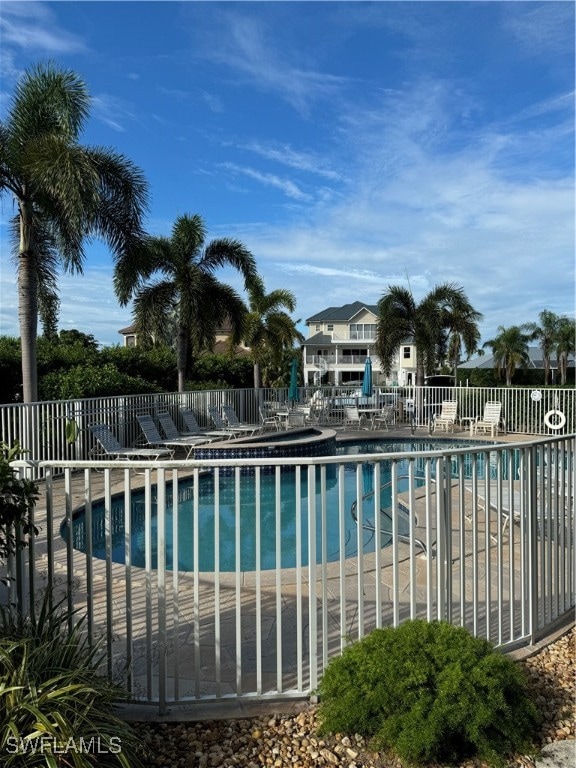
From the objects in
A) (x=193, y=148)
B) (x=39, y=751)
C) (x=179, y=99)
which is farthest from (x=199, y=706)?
(x=193, y=148)

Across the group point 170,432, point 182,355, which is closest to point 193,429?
point 170,432

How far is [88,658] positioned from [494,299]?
25.1 metres

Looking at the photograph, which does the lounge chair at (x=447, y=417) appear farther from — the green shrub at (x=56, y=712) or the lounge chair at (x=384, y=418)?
the green shrub at (x=56, y=712)

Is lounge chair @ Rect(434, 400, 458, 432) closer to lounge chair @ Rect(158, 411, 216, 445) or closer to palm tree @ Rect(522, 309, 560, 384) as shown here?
lounge chair @ Rect(158, 411, 216, 445)

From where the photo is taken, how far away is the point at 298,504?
2.99 meters

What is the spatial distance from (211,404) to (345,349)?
44.0 metres

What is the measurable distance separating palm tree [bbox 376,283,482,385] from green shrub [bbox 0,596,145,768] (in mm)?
20609

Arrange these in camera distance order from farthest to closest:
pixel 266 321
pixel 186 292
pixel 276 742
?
pixel 266 321, pixel 186 292, pixel 276 742

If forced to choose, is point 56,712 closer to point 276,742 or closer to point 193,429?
point 276,742

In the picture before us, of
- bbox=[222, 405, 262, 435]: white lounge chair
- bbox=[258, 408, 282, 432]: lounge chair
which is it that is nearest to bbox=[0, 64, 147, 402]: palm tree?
bbox=[222, 405, 262, 435]: white lounge chair

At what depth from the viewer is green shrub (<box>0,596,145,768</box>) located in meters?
2.04

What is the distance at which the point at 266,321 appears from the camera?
83.6 ft

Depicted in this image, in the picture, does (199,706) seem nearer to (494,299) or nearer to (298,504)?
(298,504)

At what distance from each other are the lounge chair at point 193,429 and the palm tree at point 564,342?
144ft
